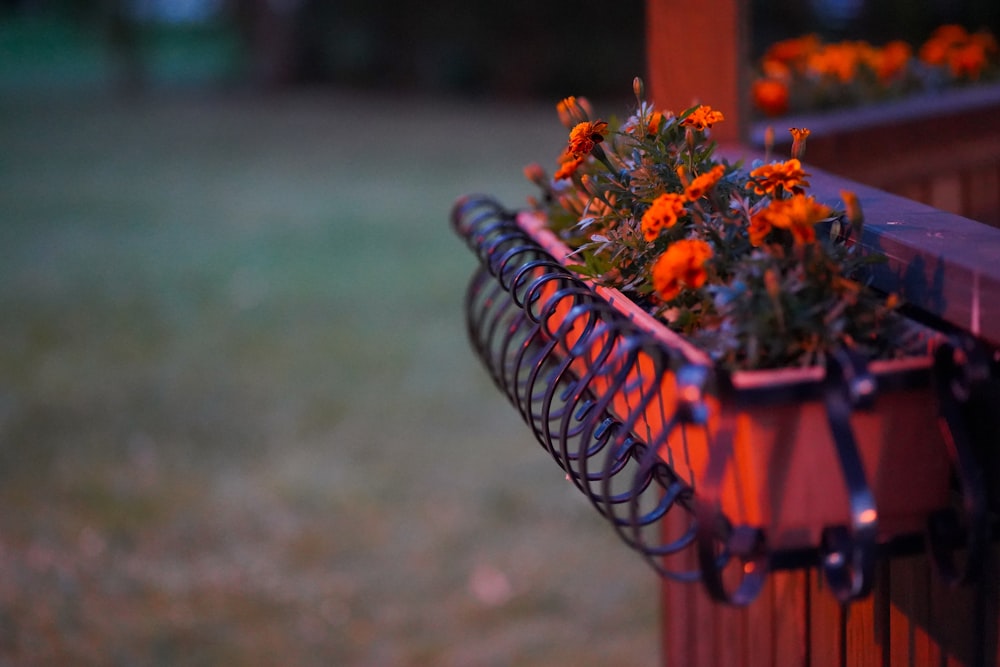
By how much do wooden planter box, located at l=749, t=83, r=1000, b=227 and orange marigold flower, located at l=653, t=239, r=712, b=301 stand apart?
1.62m

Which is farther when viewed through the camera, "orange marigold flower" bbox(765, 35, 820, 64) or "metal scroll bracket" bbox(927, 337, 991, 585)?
"orange marigold flower" bbox(765, 35, 820, 64)

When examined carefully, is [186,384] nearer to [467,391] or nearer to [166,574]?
[467,391]

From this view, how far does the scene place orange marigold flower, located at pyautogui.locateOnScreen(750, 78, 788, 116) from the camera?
310cm

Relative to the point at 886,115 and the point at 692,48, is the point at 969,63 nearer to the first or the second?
the point at 886,115

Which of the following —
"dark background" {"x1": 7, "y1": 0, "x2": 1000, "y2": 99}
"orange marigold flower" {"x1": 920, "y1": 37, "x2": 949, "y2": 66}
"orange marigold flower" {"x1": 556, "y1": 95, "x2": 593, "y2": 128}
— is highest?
"orange marigold flower" {"x1": 556, "y1": 95, "x2": 593, "y2": 128}

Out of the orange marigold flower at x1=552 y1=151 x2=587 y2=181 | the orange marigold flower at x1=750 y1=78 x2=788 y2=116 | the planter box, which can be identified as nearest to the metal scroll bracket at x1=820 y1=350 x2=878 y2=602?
the planter box

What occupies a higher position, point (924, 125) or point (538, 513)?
point (924, 125)

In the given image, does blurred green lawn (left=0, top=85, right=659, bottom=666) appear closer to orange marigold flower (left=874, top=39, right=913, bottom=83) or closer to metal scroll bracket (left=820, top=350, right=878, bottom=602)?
orange marigold flower (left=874, top=39, right=913, bottom=83)

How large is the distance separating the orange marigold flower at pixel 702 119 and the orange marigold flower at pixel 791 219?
0.87 feet

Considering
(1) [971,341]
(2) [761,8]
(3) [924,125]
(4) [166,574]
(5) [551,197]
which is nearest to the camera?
(1) [971,341]

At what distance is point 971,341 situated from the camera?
1.01 m

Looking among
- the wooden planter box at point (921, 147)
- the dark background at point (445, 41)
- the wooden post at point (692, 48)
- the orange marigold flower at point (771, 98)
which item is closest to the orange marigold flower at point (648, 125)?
the wooden post at point (692, 48)

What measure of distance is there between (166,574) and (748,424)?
10.2ft

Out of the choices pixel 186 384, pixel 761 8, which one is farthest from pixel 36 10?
pixel 186 384
